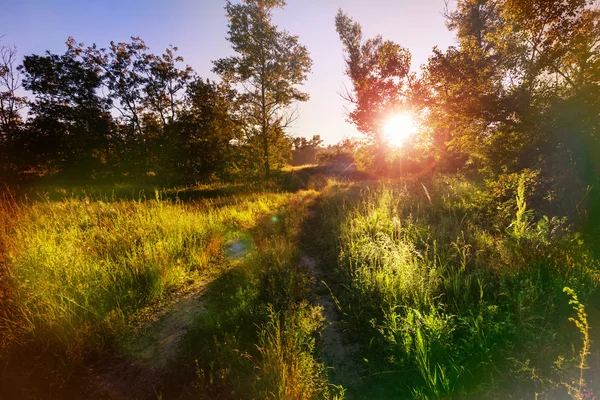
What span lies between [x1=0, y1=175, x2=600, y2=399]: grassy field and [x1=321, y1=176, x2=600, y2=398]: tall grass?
2 centimetres

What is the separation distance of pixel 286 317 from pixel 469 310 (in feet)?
7.24

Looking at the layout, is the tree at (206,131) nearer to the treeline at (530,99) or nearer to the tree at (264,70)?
the tree at (264,70)

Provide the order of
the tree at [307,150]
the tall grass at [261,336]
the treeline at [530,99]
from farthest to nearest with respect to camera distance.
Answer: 1. the tree at [307,150]
2. the treeline at [530,99]
3. the tall grass at [261,336]

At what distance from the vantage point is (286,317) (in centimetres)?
287

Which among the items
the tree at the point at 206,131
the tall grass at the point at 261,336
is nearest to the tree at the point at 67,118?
the tree at the point at 206,131

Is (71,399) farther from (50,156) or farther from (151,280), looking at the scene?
(50,156)

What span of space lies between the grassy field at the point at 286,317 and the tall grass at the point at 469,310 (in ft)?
0.06

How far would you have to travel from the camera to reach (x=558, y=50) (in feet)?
16.7

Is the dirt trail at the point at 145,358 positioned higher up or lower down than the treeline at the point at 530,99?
lower down

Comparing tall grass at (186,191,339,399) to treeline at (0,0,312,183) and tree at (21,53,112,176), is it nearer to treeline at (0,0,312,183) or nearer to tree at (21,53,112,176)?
treeline at (0,0,312,183)

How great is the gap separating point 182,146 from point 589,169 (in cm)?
2016

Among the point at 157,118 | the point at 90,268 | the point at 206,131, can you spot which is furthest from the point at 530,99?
the point at 157,118

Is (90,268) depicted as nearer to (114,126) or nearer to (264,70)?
(264,70)

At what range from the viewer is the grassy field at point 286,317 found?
215 centimetres
